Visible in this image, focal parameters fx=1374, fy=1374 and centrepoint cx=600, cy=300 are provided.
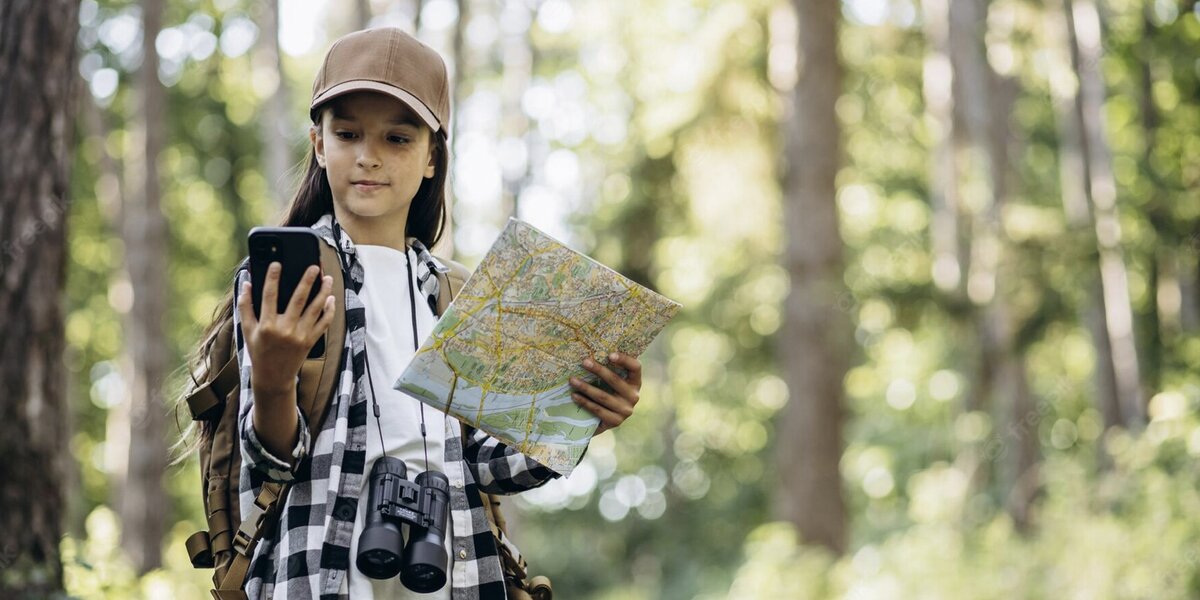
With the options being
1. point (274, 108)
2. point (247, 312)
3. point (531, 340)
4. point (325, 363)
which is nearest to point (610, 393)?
point (531, 340)

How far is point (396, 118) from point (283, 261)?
55 centimetres

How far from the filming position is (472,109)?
81.0ft

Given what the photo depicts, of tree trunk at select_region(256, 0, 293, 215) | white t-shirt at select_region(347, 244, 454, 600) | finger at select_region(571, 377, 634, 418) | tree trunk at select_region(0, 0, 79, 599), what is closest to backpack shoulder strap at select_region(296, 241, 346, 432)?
white t-shirt at select_region(347, 244, 454, 600)

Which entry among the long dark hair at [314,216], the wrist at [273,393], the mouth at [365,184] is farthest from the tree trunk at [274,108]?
the wrist at [273,393]

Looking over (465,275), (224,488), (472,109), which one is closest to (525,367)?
(465,275)

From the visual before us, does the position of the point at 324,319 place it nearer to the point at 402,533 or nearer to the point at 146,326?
the point at 402,533

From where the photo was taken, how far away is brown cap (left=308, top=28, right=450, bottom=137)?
9.68ft

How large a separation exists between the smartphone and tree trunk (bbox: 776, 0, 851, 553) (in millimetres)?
11519

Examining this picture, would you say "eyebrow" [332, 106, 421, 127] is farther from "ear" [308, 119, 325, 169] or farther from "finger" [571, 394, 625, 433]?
"finger" [571, 394, 625, 433]

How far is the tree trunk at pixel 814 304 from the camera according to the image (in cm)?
1388

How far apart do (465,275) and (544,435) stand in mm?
539

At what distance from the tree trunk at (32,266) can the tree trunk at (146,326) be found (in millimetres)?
8106

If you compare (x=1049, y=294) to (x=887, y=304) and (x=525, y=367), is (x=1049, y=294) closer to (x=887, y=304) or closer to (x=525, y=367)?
(x=887, y=304)

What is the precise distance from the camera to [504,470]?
3.09 m
